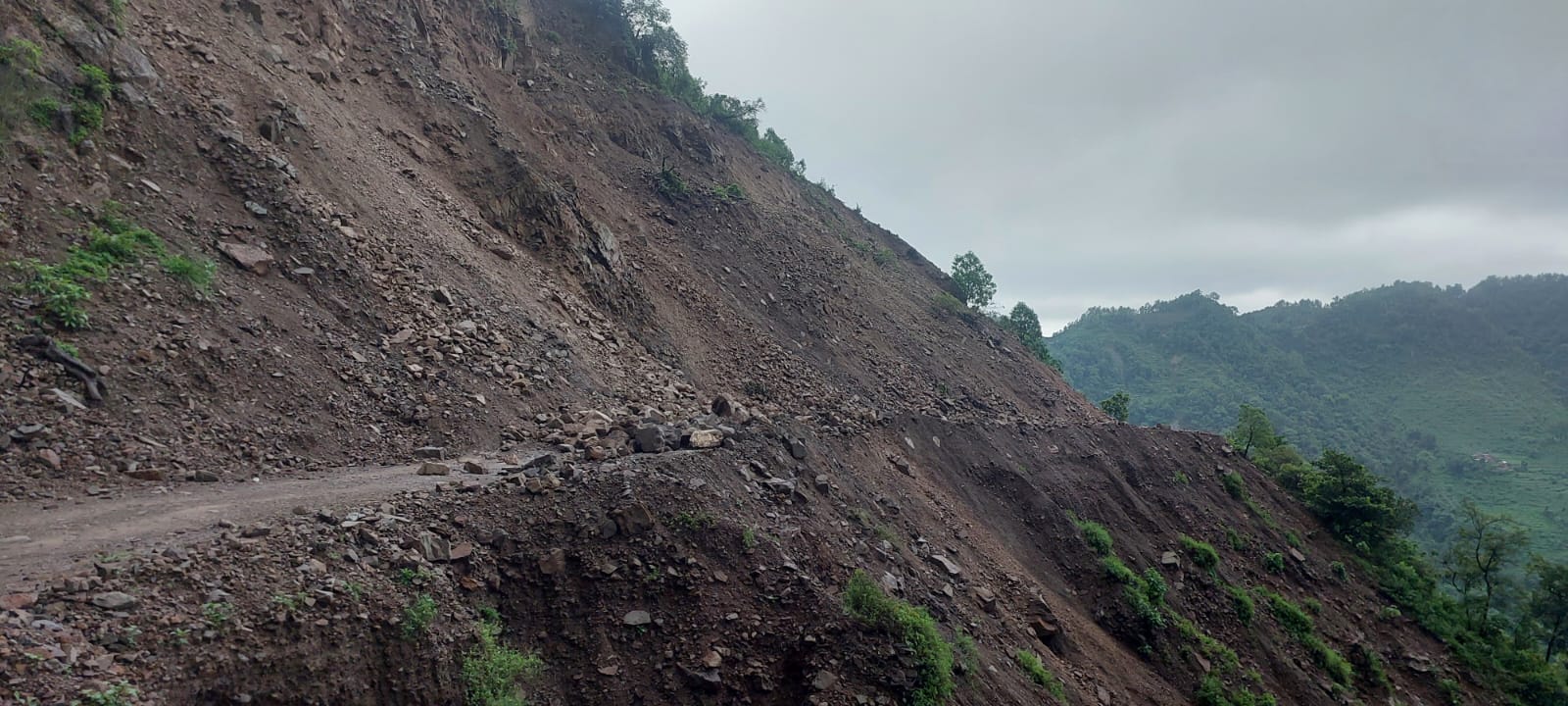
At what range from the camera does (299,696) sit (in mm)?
5180

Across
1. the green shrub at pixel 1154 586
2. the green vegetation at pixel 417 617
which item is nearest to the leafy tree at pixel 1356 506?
the green shrub at pixel 1154 586

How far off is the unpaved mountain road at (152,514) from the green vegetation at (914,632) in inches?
192

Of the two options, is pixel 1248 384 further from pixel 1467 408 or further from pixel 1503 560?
pixel 1503 560

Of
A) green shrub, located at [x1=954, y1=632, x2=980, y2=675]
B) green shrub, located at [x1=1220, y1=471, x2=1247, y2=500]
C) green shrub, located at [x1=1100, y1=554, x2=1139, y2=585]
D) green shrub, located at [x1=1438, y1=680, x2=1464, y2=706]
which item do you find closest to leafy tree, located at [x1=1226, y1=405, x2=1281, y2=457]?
green shrub, located at [x1=1220, y1=471, x2=1247, y2=500]

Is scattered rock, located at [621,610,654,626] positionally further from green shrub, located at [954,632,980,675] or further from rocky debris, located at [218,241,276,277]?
rocky debris, located at [218,241,276,277]

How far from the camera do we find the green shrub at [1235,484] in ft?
70.8

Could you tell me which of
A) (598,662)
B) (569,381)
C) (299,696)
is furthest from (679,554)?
(569,381)

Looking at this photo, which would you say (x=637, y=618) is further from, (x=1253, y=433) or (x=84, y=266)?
(x=1253, y=433)

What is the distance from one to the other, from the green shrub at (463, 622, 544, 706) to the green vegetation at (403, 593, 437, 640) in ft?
1.57

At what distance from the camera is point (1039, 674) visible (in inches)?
375

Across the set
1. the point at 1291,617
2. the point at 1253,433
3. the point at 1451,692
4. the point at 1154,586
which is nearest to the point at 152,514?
the point at 1154,586

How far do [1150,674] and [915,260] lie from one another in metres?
28.4

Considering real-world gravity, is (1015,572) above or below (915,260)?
below

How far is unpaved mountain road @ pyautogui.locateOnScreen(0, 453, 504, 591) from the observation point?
5.46m
